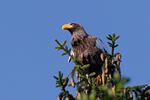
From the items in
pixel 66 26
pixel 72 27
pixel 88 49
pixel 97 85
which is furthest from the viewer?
pixel 72 27

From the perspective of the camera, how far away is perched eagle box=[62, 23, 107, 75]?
7367 mm

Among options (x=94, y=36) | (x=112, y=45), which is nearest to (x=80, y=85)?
(x=112, y=45)

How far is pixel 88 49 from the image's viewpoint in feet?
24.5

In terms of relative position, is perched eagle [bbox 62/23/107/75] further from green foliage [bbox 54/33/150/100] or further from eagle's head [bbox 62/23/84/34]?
green foliage [bbox 54/33/150/100]

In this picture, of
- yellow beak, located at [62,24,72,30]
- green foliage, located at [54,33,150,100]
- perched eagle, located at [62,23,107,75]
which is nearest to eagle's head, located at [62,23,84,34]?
yellow beak, located at [62,24,72,30]

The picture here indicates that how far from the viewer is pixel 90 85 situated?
5.03 metres

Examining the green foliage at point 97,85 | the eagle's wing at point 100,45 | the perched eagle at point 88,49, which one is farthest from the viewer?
the eagle's wing at point 100,45

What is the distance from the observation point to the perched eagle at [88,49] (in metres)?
7.37

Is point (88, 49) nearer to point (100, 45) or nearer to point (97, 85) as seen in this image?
point (100, 45)

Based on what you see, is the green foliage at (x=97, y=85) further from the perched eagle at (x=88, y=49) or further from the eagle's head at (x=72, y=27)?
the eagle's head at (x=72, y=27)

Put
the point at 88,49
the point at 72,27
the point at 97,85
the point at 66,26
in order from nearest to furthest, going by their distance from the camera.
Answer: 1. the point at 97,85
2. the point at 88,49
3. the point at 66,26
4. the point at 72,27

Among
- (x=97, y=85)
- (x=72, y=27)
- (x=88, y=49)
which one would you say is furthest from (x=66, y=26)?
(x=97, y=85)

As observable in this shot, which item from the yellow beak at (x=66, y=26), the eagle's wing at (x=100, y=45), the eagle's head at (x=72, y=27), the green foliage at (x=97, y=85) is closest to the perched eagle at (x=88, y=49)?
the eagle's wing at (x=100, y=45)

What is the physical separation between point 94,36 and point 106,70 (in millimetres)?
3201
